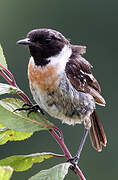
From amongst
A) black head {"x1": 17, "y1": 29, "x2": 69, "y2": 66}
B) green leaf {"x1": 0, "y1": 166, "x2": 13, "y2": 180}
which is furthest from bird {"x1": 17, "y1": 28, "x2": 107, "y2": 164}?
green leaf {"x1": 0, "y1": 166, "x2": 13, "y2": 180}

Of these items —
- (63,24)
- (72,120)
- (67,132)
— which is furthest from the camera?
(63,24)

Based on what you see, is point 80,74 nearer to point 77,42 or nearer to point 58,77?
point 58,77

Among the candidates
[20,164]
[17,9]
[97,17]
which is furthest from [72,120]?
[17,9]

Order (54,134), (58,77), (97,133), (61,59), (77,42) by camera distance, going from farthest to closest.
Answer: (77,42)
(97,133)
(61,59)
(58,77)
(54,134)

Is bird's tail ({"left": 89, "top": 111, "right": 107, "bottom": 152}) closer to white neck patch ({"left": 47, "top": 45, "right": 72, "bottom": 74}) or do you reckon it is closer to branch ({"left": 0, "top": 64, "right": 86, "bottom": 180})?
white neck patch ({"left": 47, "top": 45, "right": 72, "bottom": 74})

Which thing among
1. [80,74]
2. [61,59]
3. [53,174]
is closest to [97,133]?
[80,74]

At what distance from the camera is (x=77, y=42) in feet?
45.0

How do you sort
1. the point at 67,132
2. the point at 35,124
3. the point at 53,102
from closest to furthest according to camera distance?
the point at 35,124
the point at 53,102
the point at 67,132

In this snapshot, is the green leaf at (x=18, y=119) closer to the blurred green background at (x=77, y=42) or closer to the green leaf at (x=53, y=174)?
the green leaf at (x=53, y=174)

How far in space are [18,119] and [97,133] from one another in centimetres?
194

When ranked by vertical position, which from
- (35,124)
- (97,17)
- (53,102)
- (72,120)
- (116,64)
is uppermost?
(35,124)

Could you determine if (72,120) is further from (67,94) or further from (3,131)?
(3,131)

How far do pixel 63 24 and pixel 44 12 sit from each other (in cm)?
122

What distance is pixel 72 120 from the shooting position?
13.9 ft
